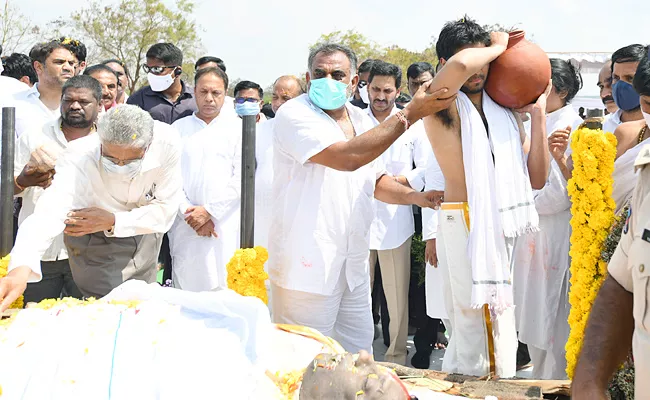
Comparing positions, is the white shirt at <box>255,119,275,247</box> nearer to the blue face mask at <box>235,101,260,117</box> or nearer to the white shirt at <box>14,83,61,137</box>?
the blue face mask at <box>235,101,260,117</box>

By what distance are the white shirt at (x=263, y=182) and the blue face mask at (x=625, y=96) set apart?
2596 millimetres

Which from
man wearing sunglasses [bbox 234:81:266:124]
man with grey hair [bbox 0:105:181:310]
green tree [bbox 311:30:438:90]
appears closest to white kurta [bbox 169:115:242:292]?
man wearing sunglasses [bbox 234:81:266:124]

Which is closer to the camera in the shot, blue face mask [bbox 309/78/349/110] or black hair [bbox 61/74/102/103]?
blue face mask [bbox 309/78/349/110]

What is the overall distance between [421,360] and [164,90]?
3390 millimetres

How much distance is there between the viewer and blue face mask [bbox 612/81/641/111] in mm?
4195

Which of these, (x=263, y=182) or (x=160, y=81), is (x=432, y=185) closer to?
(x=263, y=182)

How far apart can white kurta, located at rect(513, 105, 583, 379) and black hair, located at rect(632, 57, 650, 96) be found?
1.93 m

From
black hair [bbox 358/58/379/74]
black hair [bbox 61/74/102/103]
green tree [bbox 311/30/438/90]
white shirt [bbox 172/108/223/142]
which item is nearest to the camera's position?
black hair [bbox 61/74/102/103]

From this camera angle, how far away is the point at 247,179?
3934 millimetres

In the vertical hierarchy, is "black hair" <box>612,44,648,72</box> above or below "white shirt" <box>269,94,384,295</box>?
above

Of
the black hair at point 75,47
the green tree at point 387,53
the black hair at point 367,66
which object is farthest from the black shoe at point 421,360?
the green tree at point 387,53

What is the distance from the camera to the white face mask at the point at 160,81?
6422 mm

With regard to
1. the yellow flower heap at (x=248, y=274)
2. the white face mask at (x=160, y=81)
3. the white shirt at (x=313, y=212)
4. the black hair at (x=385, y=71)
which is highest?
the black hair at (x=385, y=71)

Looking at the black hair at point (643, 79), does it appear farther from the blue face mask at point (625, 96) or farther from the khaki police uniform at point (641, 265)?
the blue face mask at point (625, 96)
